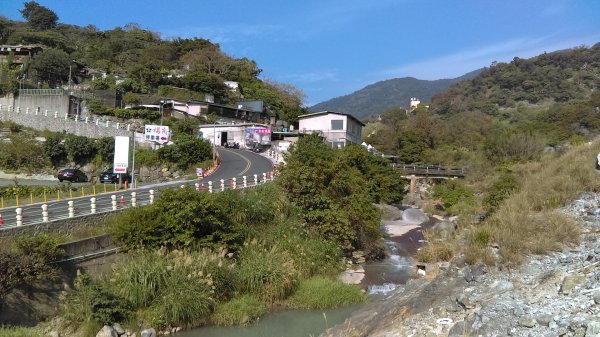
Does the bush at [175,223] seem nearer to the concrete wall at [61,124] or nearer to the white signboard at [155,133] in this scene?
the white signboard at [155,133]

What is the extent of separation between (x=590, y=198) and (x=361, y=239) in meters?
16.7

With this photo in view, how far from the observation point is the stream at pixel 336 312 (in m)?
18.6

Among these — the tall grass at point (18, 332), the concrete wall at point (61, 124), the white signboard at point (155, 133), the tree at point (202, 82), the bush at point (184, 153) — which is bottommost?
the tall grass at point (18, 332)

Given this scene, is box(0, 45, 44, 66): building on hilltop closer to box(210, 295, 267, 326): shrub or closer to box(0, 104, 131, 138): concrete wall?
box(0, 104, 131, 138): concrete wall

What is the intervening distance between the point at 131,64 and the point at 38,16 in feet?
143

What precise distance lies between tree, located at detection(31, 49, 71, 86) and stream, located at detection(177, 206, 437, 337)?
66.0 metres

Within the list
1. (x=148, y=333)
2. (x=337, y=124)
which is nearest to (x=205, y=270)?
(x=148, y=333)

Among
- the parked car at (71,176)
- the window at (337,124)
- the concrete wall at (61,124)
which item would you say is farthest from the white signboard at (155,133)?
the window at (337,124)

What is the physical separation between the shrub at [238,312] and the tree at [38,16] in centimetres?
12163

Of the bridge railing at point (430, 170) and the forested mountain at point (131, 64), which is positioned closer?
the bridge railing at point (430, 170)

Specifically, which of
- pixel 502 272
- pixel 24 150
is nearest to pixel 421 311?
pixel 502 272

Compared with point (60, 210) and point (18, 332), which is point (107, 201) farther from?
point (18, 332)

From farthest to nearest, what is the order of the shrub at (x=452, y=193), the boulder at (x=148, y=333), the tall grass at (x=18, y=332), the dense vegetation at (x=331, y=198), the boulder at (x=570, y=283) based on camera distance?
the shrub at (x=452, y=193) → the dense vegetation at (x=331, y=198) → the boulder at (x=148, y=333) → the tall grass at (x=18, y=332) → the boulder at (x=570, y=283)

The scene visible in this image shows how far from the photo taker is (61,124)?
5825 cm
